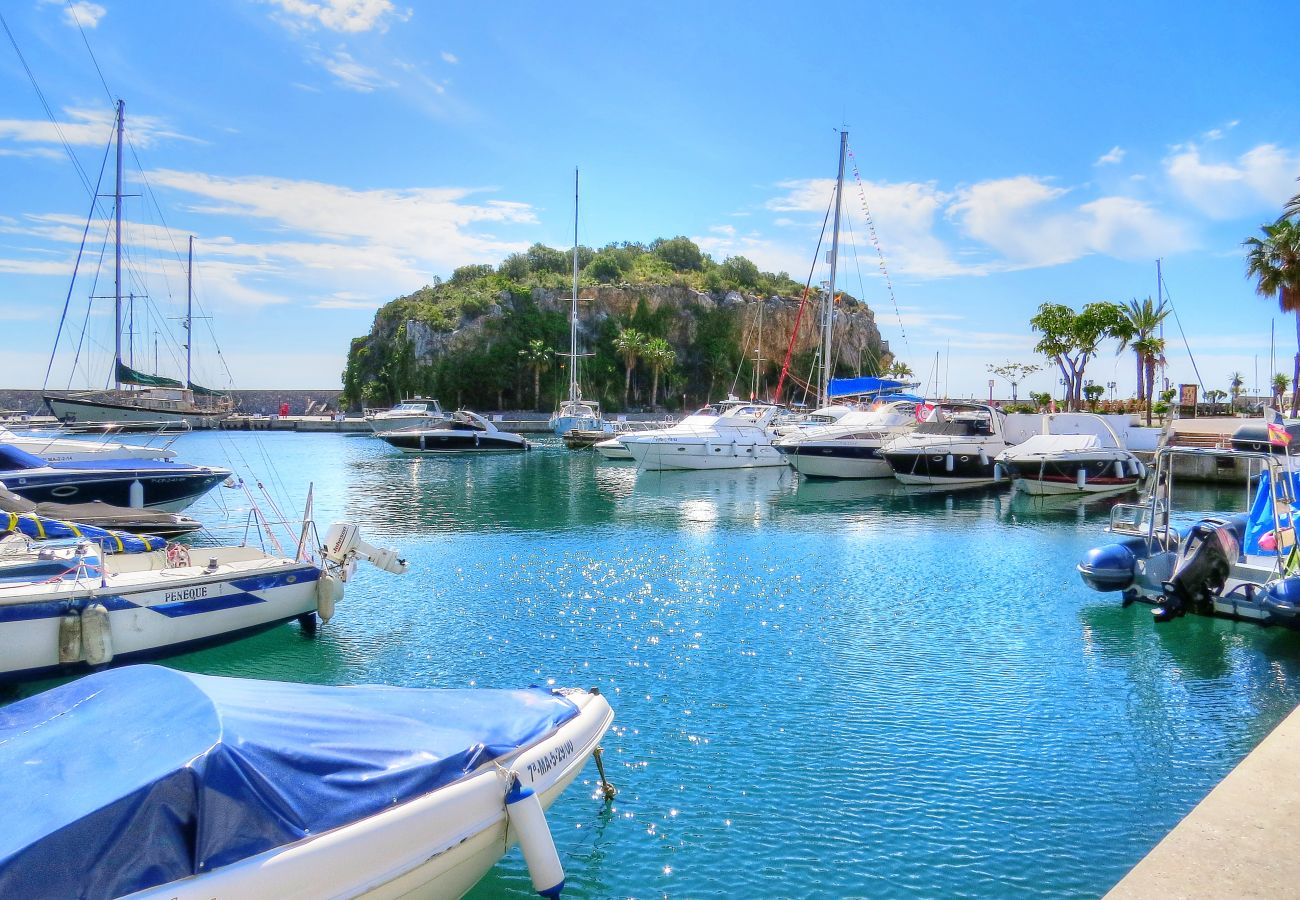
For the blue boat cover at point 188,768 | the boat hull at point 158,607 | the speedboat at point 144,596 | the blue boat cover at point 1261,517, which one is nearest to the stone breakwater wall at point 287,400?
the speedboat at point 144,596

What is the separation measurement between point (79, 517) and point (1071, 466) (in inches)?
1289

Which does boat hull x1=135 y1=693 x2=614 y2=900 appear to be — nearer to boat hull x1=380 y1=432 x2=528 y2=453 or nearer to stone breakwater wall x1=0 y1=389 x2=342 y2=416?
boat hull x1=380 y1=432 x2=528 y2=453

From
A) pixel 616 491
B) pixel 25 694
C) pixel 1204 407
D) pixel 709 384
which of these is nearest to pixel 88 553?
pixel 25 694

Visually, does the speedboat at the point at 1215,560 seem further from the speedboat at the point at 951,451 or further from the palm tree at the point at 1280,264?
the palm tree at the point at 1280,264

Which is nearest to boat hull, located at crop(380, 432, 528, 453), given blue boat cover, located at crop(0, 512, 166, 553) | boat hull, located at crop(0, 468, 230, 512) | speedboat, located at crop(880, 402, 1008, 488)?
speedboat, located at crop(880, 402, 1008, 488)

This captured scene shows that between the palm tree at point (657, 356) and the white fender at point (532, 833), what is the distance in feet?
299

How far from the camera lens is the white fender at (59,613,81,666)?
10.7 metres

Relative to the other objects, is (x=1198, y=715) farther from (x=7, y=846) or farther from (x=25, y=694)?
(x=25, y=694)

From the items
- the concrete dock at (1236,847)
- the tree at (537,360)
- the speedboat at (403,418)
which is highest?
the tree at (537,360)

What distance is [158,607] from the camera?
1156 cm

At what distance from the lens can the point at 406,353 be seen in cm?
9575

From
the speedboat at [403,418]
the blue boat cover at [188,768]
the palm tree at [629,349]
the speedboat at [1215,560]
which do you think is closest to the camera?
the blue boat cover at [188,768]

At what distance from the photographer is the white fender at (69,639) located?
35.1 ft

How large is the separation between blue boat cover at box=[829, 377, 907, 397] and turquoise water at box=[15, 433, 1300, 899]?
84.7ft
